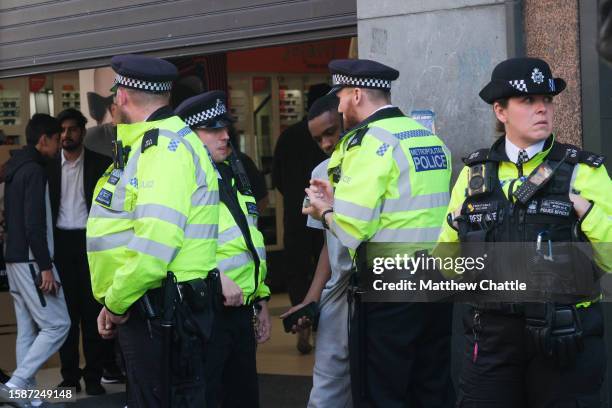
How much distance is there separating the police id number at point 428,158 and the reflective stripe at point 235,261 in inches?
44.4

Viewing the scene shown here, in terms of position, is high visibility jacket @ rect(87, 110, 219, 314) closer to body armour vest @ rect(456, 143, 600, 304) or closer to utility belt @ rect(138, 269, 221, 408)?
utility belt @ rect(138, 269, 221, 408)

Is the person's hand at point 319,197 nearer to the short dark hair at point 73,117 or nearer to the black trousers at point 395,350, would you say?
the black trousers at point 395,350

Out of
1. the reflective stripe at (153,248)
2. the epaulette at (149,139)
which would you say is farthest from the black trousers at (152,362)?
the epaulette at (149,139)

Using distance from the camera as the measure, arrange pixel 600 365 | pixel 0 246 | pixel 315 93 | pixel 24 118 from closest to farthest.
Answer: pixel 600 365 → pixel 315 93 → pixel 0 246 → pixel 24 118

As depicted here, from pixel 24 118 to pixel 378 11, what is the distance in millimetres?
7867

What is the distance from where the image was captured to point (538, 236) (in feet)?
13.5

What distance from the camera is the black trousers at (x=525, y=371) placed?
13.6 feet

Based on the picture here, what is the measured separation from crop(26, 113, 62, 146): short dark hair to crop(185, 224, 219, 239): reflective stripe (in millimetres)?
3687

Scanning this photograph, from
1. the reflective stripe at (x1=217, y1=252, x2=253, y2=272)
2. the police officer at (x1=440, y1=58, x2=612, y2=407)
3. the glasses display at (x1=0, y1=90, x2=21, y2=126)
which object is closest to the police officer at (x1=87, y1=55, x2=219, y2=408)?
the reflective stripe at (x1=217, y1=252, x2=253, y2=272)

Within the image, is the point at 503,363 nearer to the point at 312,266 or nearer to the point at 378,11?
the point at 378,11

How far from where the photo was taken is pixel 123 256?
16.2 feet

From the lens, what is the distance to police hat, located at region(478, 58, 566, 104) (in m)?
4.36

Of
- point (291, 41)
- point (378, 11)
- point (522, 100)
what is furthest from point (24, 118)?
point (522, 100)

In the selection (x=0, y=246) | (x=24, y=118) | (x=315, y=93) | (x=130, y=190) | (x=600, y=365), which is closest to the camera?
(x=600, y=365)
